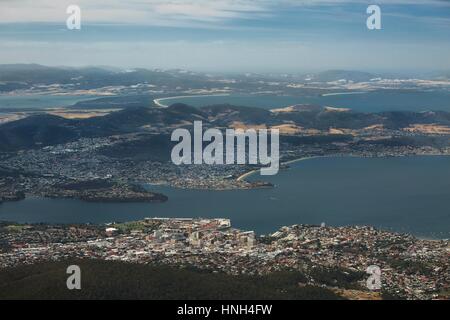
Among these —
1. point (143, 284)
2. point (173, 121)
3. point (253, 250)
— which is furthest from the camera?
point (173, 121)

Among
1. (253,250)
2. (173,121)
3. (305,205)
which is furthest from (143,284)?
(173,121)

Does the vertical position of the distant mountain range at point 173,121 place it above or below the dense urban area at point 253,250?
above

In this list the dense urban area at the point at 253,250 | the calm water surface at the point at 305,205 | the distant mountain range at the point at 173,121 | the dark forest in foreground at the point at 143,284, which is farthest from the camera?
the distant mountain range at the point at 173,121

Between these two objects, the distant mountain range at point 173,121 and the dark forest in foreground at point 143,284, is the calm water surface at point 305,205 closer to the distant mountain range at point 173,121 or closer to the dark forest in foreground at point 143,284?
the dark forest in foreground at point 143,284

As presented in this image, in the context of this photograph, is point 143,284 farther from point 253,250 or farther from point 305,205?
point 305,205

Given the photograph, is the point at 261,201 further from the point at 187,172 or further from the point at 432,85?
the point at 432,85

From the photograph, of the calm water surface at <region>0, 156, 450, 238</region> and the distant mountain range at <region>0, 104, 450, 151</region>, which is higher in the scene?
the distant mountain range at <region>0, 104, 450, 151</region>

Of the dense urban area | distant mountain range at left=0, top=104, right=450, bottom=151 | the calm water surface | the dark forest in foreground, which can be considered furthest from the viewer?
distant mountain range at left=0, top=104, right=450, bottom=151

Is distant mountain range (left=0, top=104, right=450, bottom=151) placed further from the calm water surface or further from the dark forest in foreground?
the dark forest in foreground

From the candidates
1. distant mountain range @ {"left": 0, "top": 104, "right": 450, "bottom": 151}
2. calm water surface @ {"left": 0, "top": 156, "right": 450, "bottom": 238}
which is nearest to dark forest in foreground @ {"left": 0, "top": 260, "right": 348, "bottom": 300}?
calm water surface @ {"left": 0, "top": 156, "right": 450, "bottom": 238}

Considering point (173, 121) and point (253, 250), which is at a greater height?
point (173, 121)

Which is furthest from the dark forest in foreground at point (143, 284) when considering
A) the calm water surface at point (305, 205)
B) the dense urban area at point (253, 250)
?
the calm water surface at point (305, 205)

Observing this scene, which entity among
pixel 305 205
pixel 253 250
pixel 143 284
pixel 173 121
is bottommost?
pixel 305 205

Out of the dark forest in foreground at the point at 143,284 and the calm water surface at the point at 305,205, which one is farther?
the calm water surface at the point at 305,205
